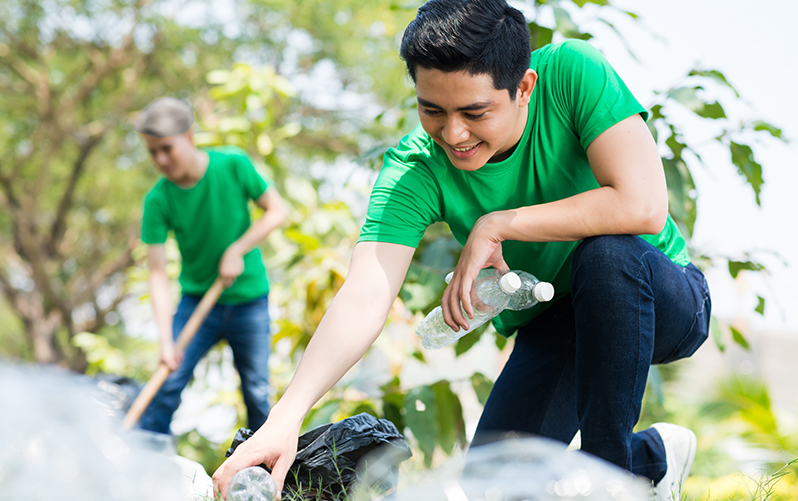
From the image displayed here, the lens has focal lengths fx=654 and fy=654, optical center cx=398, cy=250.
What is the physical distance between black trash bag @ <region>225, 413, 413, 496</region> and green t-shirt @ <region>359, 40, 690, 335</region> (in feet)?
1.36

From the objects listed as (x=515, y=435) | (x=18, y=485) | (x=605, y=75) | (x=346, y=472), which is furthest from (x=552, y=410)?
(x=18, y=485)

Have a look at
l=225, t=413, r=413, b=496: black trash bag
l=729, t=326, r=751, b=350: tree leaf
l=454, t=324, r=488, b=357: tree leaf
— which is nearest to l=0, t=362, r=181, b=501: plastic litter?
l=225, t=413, r=413, b=496: black trash bag

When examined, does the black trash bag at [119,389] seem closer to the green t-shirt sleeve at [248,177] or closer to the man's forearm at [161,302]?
the man's forearm at [161,302]

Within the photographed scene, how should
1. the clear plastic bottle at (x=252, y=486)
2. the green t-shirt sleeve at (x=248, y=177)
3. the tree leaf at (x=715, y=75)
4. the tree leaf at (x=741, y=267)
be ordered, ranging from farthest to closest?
the green t-shirt sleeve at (x=248, y=177)
the tree leaf at (x=741, y=267)
the tree leaf at (x=715, y=75)
the clear plastic bottle at (x=252, y=486)

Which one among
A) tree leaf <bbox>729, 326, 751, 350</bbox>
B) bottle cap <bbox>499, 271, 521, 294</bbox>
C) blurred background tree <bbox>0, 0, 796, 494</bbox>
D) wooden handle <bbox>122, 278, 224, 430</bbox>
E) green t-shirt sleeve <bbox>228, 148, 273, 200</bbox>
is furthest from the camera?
blurred background tree <bbox>0, 0, 796, 494</bbox>

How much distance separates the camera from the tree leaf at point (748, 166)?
2094mm

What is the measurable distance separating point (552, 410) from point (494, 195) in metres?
0.60

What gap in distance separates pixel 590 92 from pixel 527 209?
27cm

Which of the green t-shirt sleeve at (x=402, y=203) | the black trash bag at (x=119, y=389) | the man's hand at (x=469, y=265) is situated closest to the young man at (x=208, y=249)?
the black trash bag at (x=119, y=389)

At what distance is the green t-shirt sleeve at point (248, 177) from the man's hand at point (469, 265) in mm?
1922

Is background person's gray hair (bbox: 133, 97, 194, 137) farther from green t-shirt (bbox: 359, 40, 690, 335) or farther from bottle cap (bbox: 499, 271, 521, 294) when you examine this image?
bottle cap (bbox: 499, 271, 521, 294)

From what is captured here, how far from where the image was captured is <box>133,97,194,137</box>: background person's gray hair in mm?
2848

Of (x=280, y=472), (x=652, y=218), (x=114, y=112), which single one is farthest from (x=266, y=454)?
(x=114, y=112)

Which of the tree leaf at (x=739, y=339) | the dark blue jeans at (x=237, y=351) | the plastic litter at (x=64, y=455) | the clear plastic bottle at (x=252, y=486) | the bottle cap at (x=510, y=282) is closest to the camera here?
the plastic litter at (x=64, y=455)
